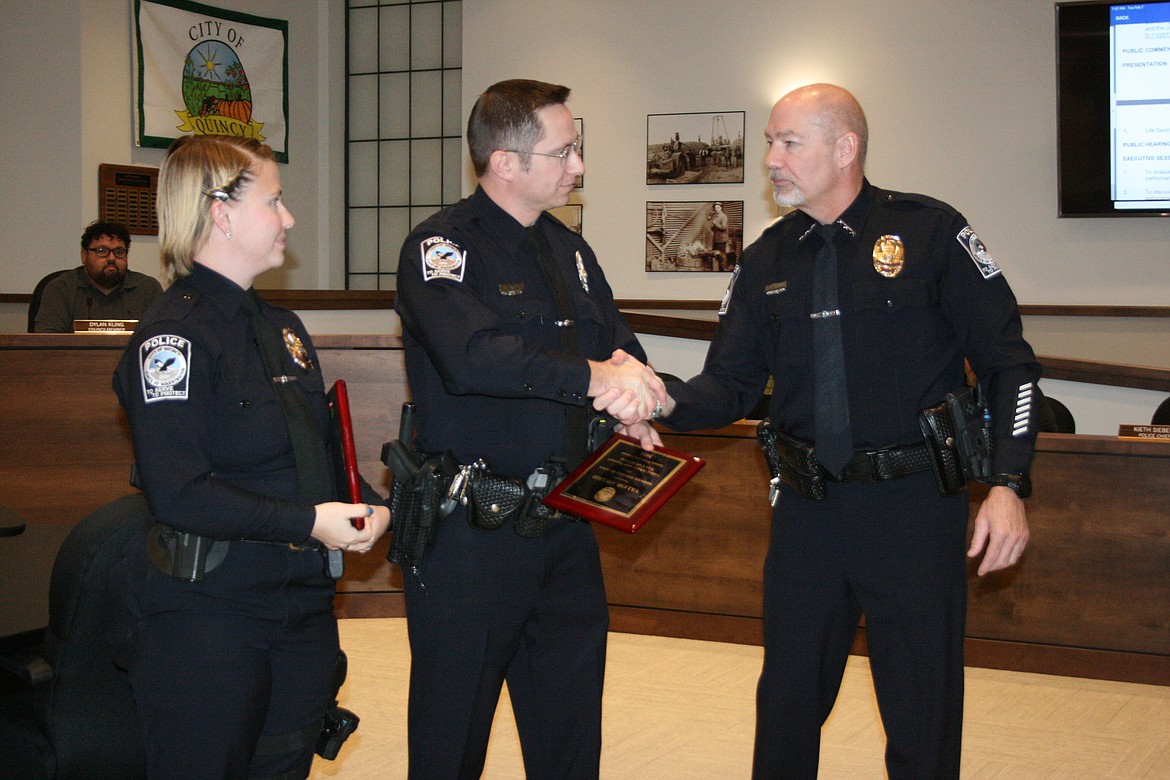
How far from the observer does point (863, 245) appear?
2.48m

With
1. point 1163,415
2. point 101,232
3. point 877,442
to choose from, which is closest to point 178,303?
point 877,442

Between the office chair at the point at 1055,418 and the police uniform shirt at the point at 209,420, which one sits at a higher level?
the police uniform shirt at the point at 209,420

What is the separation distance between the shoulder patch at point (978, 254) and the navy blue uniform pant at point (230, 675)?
1525mm

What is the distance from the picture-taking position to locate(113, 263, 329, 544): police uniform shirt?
1786 millimetres

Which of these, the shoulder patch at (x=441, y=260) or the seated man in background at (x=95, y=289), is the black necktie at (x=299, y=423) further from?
the seated man in background at (x=95, y=289)

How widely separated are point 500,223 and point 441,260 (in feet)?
0.66

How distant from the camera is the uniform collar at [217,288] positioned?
6.35ft

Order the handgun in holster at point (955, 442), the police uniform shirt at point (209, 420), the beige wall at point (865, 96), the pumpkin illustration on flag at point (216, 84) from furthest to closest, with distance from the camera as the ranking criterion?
the pumpkin illustration on flag at point (216, 84) → the beige wall at point (865, 96) → the handgun in holster at point (955, 442) → the police uniform shirt at point (209, 420)

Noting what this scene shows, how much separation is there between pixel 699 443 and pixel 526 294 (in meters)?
2.31

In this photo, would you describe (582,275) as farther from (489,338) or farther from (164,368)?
(164,368)

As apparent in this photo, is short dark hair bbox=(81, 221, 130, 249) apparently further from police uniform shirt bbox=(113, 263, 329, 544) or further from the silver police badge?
police uniform shirt bbox=(113, 263, 329, 544)

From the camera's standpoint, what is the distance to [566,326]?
233 centimetres

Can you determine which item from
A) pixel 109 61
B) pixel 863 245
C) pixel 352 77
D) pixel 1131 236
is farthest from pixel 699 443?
pixel 352 77

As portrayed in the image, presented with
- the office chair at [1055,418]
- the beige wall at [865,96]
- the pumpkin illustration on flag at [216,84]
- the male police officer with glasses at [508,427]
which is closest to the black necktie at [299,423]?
the male police officer with glasses at [508,427]
